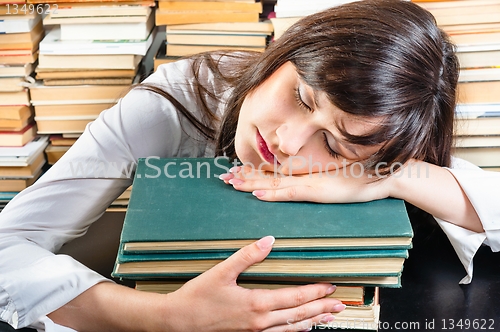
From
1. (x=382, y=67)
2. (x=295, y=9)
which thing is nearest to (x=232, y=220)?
(x=382, y=67)

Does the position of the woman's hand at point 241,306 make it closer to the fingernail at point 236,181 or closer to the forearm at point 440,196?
the fingernail at point 236,181

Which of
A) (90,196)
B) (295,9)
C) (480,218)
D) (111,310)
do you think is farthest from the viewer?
(295,9)

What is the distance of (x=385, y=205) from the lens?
0.90m

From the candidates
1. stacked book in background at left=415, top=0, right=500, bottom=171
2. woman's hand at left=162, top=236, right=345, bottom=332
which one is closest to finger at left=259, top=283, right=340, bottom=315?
woman's hand at left=162, top=236, right=345, bottom=332

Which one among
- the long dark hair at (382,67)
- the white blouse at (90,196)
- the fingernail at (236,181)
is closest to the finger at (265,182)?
the fingernail at (236,181)

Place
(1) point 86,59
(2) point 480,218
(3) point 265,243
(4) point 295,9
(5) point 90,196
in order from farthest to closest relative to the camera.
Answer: (1) point 86,59, (4) point 295,9, (5) point 90,196, (2) point 480,218, (3) point 265,243

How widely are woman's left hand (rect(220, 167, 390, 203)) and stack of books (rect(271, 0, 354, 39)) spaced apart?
0.66 m

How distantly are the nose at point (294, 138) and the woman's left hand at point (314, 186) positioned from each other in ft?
0.18

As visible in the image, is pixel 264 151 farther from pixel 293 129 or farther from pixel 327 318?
pixel 327 318

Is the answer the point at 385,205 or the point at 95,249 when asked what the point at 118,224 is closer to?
the point at 95,249

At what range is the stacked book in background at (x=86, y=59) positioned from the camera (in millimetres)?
1581

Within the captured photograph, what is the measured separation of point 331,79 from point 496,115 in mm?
858

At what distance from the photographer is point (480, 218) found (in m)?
1.02

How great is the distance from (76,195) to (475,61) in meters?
1.02
